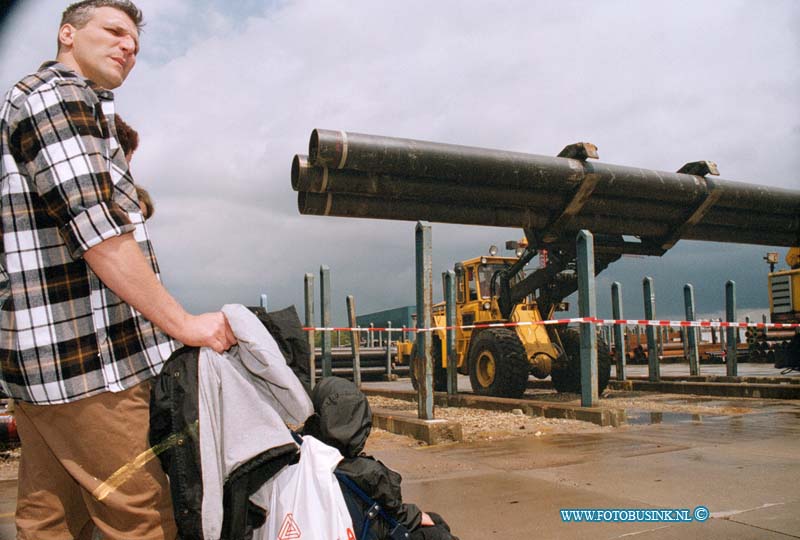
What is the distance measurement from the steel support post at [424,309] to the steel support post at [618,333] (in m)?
6.83

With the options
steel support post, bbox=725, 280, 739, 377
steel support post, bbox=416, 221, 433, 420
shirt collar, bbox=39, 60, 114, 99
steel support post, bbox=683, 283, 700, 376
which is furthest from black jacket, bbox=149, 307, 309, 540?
steel support post, bbox=683, 283, 700, 376

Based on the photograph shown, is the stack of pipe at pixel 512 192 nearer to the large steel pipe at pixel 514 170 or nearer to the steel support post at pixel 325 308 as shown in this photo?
the large steel pipe at pixel 514 170

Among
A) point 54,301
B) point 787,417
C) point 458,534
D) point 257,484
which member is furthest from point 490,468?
point 787,417

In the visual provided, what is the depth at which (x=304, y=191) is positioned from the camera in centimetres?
705

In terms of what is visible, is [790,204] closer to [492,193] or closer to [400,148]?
[492,193]

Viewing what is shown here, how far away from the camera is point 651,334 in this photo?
1130cm

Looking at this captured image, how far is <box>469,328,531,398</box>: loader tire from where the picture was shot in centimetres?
975

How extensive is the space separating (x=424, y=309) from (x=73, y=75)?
522 cm

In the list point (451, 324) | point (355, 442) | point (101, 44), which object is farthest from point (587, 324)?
point (101, 44)

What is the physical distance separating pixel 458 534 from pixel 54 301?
2300 millimetres

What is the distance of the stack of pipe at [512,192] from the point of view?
22.6 feet

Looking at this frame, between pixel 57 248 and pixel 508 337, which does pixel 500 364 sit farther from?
pixel 57 248

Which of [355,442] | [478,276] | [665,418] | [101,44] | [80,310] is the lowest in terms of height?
[665,418]

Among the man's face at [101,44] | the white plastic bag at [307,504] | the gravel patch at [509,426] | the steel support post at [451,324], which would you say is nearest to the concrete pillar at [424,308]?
the gravel patch at [509,426]
